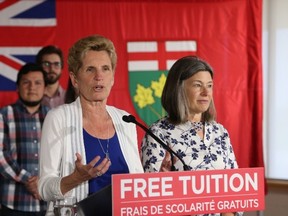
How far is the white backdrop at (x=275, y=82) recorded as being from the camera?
3816 millimetres

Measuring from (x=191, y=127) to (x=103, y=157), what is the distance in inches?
18.2

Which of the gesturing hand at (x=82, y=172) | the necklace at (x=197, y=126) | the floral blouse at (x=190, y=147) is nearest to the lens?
the gesturing hand at (x=82, y=172)

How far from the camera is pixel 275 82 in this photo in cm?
386

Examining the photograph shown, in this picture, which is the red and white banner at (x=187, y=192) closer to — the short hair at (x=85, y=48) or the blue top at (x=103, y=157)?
the blue top at (x=103, y=157)

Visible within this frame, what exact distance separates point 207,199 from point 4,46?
2.25 meters

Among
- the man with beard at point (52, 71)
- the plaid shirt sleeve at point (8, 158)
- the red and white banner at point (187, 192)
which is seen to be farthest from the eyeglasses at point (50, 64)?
the red and white banner at point (187, 192)

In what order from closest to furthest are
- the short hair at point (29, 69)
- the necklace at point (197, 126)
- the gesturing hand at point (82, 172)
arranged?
the gesturing hand at point (82, 172), the necklace at point (197, 126), the short hair at point (29, 69)

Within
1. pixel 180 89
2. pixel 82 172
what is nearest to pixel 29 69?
pixel 180 89

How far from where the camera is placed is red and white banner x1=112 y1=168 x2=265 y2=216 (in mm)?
1354

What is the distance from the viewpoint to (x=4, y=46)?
3.31 meters

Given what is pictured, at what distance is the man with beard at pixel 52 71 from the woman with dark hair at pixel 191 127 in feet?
4.77

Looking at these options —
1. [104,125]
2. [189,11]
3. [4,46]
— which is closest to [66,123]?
[104,125]

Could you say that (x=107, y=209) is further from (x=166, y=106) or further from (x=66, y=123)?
(x=166, y=106)

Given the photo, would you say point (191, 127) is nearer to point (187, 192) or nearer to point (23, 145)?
point (187, 192)
